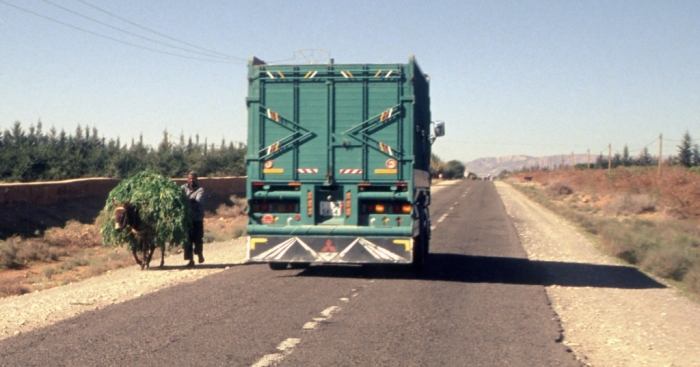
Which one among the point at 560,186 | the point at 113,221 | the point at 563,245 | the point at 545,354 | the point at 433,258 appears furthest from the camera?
the point at 560,186

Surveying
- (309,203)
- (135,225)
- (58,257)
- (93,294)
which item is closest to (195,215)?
(135,225)

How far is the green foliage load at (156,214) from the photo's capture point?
13914 mm

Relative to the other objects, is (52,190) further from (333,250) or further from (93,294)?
(333,250)

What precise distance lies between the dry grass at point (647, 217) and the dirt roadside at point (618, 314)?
2.39 ft

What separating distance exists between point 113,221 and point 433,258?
6.86m

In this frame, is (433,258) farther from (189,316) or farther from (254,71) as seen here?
(189,316)

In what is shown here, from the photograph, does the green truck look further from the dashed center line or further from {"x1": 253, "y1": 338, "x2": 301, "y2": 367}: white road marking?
{"x1": 253, "y1": 338, "x2": 301, "y2": 367}: white road marking

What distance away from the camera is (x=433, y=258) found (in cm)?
1638

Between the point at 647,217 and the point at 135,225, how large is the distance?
30629 mm

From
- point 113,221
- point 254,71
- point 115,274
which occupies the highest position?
point 254,71

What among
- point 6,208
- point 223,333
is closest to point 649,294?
point 223,333

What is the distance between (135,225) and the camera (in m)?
13.9

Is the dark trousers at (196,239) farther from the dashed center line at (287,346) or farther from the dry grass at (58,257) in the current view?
the dashed center line at (287,346)

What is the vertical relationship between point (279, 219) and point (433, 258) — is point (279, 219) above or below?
above
